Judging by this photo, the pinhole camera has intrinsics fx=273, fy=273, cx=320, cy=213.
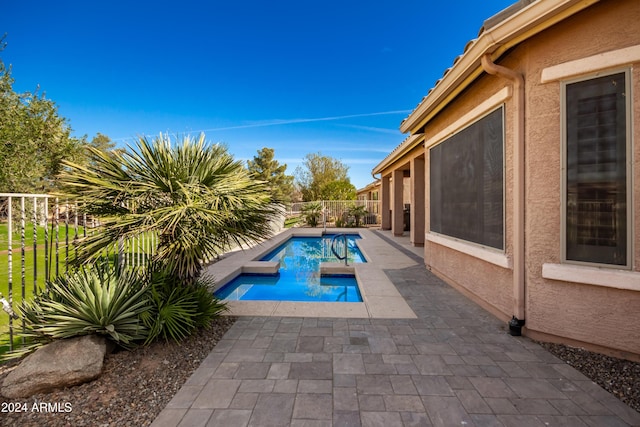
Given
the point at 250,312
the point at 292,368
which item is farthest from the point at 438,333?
the point at 250,312

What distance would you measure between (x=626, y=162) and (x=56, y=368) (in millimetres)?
6802

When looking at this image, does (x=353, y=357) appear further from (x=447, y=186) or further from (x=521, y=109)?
(x=447, y=186)

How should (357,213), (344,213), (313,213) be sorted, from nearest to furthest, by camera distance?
(357,213) < (313,213) < (344,213)

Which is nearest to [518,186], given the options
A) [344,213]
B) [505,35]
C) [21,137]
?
[505,35]

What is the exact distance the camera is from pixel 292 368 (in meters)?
3.28

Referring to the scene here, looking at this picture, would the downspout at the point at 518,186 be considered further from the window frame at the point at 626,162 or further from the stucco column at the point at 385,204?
the stucco column at the point at 385,204

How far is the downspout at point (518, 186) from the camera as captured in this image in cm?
407

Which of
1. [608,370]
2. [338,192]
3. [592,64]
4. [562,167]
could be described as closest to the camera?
[608,370]

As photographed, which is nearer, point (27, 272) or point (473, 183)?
point (473, 183)

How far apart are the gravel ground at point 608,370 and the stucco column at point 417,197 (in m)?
8.77

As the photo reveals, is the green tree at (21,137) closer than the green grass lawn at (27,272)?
No

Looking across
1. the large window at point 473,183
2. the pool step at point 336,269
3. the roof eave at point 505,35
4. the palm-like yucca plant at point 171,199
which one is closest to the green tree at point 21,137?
the palm-like yucca plant at point 171,199

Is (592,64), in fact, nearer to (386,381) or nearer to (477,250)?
(477,250)

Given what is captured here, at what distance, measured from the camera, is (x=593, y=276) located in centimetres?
344
